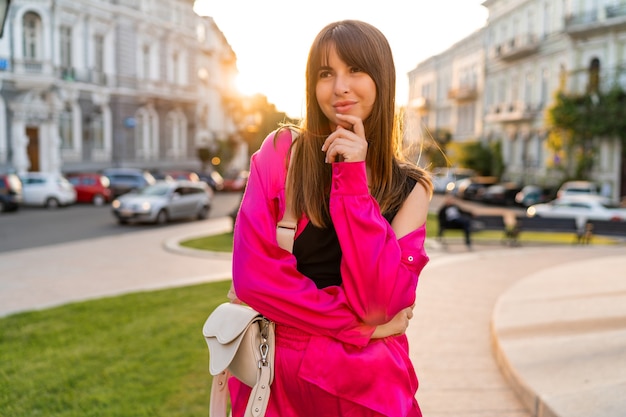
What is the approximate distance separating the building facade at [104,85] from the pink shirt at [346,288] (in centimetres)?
2418

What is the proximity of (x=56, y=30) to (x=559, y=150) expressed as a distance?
28.0 m

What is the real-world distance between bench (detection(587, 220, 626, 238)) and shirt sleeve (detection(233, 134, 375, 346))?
17793mm

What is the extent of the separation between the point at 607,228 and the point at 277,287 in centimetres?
1822

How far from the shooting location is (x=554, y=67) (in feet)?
131

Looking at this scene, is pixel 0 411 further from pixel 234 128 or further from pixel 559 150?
pixel 234 128

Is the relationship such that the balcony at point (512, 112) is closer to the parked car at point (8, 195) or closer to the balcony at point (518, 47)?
the balcony at point (518, 47)

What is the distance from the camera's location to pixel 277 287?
6.78ft

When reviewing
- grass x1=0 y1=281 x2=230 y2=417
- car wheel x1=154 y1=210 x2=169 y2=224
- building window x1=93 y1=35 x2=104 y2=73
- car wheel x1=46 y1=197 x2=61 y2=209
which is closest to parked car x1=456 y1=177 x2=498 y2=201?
car wheel x1=154 y1=210 x2=169 y2=224

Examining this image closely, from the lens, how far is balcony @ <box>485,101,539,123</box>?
42.5 m

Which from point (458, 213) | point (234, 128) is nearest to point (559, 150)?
point (458, 213)

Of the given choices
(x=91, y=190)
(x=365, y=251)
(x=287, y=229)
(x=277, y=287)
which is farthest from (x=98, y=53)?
(x=365, y=251)

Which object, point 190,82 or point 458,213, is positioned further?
point 190,82

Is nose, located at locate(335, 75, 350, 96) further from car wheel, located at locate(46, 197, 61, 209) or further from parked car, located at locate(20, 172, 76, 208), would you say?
car wheel, located at locate(46, 197, 61, 209)

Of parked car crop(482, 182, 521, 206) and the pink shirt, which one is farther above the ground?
the pink shirt
